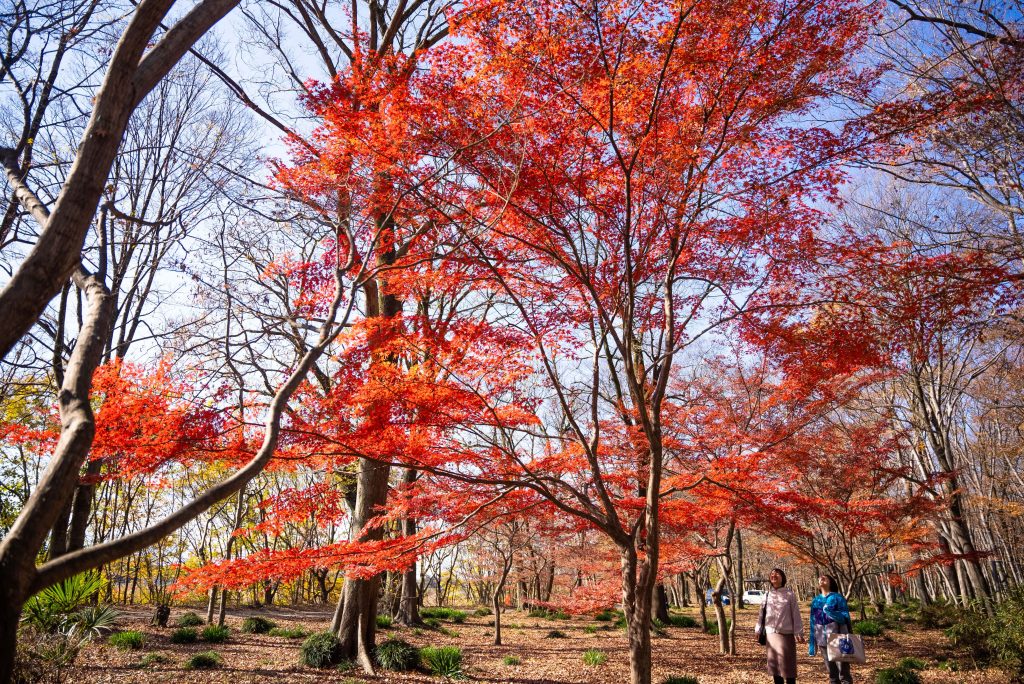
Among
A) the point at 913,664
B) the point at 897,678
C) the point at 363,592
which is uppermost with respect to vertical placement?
the point at 363,592

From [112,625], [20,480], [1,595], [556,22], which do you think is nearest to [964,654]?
[556,22]

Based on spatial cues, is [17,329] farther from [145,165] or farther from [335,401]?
[145,165]

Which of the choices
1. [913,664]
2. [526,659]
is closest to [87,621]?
[526,659]

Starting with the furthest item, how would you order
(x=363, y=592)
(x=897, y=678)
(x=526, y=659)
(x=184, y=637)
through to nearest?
(x=526, y=659) < (x=184, y=637) < (x=363, y=592) < (x=897, y=678)

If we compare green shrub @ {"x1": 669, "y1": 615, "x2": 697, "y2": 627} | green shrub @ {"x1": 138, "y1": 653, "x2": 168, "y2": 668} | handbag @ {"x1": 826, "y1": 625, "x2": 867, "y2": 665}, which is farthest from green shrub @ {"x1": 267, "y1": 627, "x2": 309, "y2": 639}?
green shrub @ {"x1": 669, "y1": 615, "x2": 697, "y2": 627}

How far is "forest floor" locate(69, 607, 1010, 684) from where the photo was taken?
8.41m

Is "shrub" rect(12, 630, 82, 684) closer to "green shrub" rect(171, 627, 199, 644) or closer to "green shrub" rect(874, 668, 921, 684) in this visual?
"green shrub" rect(171, 627, 199, 644)

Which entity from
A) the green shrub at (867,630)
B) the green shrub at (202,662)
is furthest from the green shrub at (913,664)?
the green shrub at (202,662)

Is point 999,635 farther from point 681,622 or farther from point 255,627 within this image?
point 255,627

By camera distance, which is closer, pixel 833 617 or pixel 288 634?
pixel 833 617

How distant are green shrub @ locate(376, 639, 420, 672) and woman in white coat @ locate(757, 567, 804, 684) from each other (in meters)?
5.56

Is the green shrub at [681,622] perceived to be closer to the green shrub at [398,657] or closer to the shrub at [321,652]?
the green shrub at [398,657]

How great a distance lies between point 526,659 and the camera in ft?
37.5

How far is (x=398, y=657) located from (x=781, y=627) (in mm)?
5996
